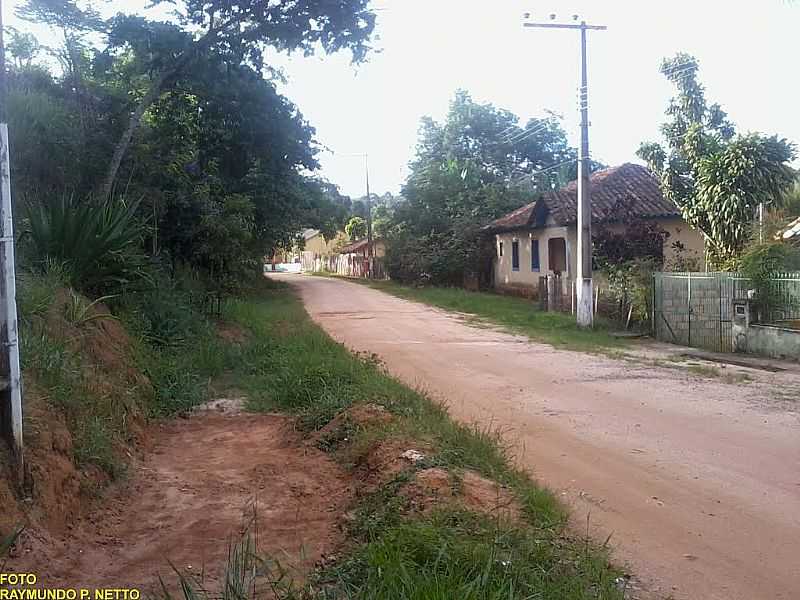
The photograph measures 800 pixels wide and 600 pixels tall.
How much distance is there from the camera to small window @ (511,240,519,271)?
33.8 metres

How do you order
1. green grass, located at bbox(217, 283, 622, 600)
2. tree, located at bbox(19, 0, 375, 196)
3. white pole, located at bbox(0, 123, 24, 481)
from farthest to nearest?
A: tree, located at bbox(19, 0, 375, 196)
white pole, located at bbox(0, 123, 24, 481)
green grass, located at bbox(217, 283, 622, 600)

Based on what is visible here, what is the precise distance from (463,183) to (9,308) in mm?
38296

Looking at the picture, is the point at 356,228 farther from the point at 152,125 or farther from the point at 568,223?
the point at 152,125

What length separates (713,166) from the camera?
18016mm

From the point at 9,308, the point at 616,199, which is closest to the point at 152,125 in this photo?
the point at 9,308

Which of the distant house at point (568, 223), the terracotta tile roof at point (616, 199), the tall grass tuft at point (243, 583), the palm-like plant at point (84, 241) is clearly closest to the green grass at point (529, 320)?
the distant house at point (568, 223)

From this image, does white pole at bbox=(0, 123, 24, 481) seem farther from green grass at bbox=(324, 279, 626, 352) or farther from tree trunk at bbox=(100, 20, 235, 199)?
green grass at bbox=(324, 279, 626, 352)

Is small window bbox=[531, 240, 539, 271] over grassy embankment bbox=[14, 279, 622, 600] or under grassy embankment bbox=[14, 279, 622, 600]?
over

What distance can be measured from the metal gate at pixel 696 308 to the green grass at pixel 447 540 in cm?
1009

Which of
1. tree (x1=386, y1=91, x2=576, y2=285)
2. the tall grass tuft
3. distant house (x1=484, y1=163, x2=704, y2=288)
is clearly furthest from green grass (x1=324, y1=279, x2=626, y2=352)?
the tall grass tuft

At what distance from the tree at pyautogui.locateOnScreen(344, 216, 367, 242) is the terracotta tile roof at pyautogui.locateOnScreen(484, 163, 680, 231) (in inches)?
1601

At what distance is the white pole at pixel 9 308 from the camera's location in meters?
4.42

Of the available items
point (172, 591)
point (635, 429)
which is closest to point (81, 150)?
point (635, 429)

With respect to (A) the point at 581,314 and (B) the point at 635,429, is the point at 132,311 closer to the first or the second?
(B) the point at 635,429
